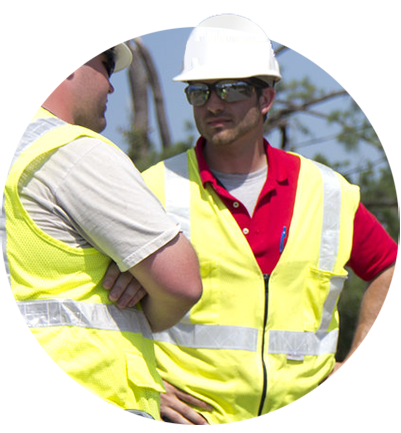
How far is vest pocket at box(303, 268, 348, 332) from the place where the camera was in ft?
11.3

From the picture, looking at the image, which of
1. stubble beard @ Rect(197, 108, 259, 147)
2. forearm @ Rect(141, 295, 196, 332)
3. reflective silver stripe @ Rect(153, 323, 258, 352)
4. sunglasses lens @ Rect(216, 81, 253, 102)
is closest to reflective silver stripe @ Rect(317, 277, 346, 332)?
reflective silver stripe @ Rect(153, 323, 258, 352)

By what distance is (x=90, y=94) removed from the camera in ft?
7.47

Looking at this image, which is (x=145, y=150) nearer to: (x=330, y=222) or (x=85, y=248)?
(x=330, y=222)

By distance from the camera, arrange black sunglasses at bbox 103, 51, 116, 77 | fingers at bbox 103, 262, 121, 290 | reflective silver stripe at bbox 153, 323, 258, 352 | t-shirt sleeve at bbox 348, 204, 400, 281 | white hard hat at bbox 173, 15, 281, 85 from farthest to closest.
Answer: t-shirt sleeve at bbox 348, 204, 400, 281
white hard hat at bbox 173, 15, 281, 85
reflective silver stripe at bbox 153, 323, 258, 352
black sunglasses at bbox 103, 51, 116, 77
fingers at bbox 103, 262, 121, 290

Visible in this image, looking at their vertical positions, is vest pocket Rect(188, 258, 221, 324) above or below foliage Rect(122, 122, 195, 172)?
below

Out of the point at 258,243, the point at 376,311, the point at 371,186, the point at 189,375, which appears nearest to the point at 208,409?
the point at 189,375

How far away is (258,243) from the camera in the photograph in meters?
3.39

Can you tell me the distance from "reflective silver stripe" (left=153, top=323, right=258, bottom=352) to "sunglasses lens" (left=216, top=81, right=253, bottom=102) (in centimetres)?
106

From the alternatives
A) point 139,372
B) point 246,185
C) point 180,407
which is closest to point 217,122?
point 246,185

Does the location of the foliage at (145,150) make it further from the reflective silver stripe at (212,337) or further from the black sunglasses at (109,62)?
the black sunglasses at (109,62)

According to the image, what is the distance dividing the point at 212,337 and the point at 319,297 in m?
0.55

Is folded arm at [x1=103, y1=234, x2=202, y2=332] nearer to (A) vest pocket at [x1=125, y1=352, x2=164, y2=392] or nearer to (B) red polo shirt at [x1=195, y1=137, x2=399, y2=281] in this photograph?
(A) vest pocket at [x1=125, y1=352, x2=164, y2=392]

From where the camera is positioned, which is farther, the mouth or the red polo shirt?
the mouth

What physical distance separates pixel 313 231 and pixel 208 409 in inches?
36.9
